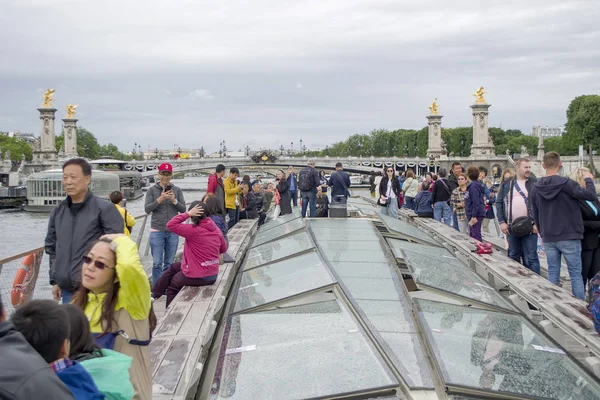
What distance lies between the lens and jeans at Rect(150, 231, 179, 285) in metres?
6.27

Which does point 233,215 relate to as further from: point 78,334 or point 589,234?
A: point 78,334

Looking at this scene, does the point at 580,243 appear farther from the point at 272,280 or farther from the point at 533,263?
the point at 272,280

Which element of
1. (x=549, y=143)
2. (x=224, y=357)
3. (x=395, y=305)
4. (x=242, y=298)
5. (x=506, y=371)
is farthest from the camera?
(x=549, y=143)

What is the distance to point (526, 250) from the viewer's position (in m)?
6.03

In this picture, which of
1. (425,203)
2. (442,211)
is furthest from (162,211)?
(425,203)

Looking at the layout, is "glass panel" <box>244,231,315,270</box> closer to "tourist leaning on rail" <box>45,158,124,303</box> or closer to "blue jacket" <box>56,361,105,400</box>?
"tourist leaning on rail" <box>45,158,124,303</box>

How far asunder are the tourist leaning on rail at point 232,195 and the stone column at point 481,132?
199ft

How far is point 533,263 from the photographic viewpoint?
5988 mm

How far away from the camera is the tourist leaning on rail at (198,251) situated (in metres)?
4.64

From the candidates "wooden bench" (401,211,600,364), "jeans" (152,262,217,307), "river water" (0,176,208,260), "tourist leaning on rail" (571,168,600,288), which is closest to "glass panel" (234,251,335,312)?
"jeans" (152,262,217,307)

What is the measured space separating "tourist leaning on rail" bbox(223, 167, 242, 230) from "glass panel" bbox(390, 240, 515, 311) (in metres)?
4.26

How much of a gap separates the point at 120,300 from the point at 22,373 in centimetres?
95

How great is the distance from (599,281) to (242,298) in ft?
6.93

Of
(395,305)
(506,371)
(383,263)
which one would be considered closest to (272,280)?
(383,263)
